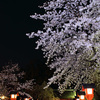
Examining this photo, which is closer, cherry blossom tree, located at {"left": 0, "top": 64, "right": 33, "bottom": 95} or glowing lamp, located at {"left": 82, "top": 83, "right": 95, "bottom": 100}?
glowing lamp, located at {"left": 82, "top": 83, "right": 95, "bottom": 100}

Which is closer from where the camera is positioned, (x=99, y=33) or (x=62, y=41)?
(x=99, y=33)

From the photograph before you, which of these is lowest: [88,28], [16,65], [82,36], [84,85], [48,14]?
[84,85]

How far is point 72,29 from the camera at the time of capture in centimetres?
459

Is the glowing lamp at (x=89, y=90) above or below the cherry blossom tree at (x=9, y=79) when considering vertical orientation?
below

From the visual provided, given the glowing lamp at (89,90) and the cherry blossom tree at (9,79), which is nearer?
Answer: the glowing lamp at (89,90)

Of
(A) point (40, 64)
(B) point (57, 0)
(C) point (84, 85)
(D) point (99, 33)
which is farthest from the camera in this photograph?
(A) point (40, 64)

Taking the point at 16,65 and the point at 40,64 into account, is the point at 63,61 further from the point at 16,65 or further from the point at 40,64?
the point at 40,64

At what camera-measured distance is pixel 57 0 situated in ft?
16.1

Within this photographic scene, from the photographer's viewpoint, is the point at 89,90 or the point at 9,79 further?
the point at 9,79

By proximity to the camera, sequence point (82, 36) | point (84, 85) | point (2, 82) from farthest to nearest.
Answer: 1. point (2, 82)
2. point (84, 85)
3. point (82, 36)

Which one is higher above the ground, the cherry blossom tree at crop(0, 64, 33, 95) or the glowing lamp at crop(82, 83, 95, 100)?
the cherry blossom tree at crop(0, 64, 33, 95)

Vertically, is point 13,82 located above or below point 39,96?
above

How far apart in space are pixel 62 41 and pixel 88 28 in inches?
29.5

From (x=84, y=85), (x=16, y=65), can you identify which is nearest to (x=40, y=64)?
(x=16, y=65)
